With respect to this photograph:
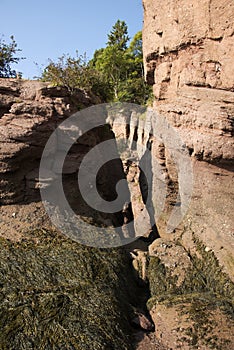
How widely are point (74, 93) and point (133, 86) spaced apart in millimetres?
9885

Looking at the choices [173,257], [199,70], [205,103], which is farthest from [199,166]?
[173,257]

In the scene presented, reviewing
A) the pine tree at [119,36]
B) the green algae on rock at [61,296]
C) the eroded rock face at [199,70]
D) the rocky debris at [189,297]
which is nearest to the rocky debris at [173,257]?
the rocky debris at [189,297]

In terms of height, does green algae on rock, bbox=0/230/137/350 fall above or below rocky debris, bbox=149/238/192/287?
above

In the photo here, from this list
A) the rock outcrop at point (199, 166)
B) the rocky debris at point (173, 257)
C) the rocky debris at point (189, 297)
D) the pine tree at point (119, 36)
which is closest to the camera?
the rocky debris at point (189, 297)

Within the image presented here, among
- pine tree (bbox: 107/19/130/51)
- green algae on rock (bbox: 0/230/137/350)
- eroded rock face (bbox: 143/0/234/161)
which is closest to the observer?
green algae on rock (bbox: 0/230/137/350)

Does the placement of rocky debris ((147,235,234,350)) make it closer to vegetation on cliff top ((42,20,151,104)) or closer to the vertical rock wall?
the vertical rock wall

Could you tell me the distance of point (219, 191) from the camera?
9023mm

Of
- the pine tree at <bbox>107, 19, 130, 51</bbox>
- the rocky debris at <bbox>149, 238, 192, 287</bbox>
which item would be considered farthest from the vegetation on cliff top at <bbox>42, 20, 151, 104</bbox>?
the rocky debris at <bbox>149, 238, 192, 287</bbox>

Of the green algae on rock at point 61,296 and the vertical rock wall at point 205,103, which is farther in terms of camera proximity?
the vertical rock wall at point 205,103

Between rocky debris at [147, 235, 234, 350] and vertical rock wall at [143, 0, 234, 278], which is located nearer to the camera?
rocky debris at [147, 235, 234, 350]

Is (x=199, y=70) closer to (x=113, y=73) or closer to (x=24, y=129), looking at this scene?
(x=24, y=129)

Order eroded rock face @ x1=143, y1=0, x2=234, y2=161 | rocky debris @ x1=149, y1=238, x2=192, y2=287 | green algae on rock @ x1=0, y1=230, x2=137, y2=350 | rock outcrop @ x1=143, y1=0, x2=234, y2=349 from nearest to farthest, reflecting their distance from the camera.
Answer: green algae on rock @ x1=0, y1=230, x2=137, y2=350 → rock outcrop @ x1=143, y1=0, x2=234, y2=349 → eroded rock face @ x1=143, y1=0, x2=234, y2=161 → rocky debris @ x1=149, y1=238, x2=192, y2=287

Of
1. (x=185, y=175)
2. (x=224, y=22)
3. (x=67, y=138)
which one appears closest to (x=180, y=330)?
(x=185, y=175)

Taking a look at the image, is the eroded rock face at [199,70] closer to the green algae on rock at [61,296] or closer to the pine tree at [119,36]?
the green algae on rock at [61,296]
